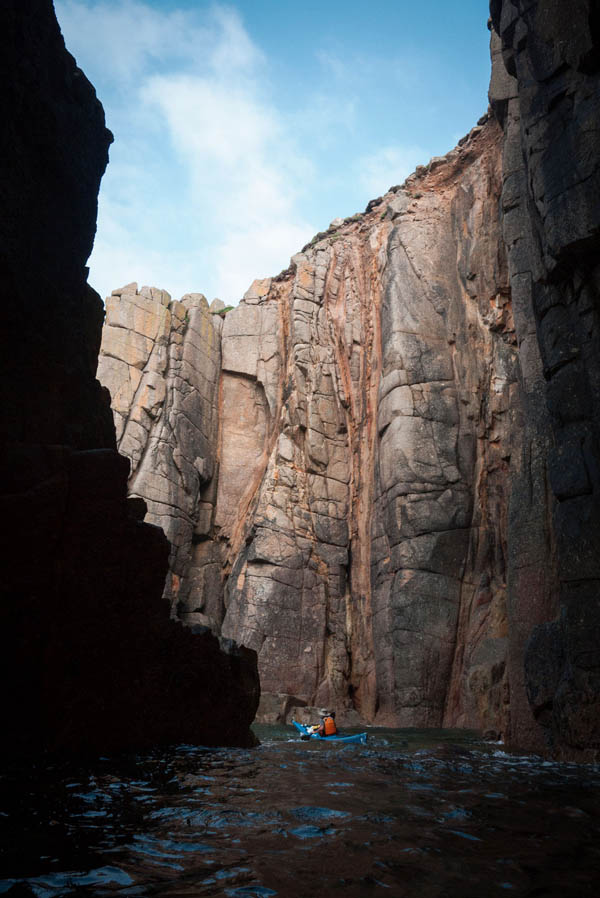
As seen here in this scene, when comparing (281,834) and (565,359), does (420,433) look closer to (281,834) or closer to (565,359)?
(565,359)

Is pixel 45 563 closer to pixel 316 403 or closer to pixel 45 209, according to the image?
pixel 45 209

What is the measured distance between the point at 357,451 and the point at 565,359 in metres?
18.2

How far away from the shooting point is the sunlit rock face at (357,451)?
23.7 metres

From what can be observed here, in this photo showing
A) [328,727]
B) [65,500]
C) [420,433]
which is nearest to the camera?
[65,500]

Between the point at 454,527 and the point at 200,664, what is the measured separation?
17.7m

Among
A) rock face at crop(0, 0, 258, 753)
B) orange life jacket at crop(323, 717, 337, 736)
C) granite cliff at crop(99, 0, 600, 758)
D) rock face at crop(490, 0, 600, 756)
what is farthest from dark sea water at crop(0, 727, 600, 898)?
orange life jacket at crop(323, 717, 337, 736)

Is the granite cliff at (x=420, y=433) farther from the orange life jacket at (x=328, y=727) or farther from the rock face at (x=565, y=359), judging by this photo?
the orange life jacket at (x=328, y=727)

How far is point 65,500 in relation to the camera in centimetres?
648

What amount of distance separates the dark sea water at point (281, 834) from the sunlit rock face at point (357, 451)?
13.0m

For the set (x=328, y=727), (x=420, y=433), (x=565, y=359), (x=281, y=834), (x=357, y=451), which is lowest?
(x=328, y=727)

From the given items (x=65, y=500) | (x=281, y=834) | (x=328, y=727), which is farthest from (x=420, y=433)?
(x=281, y=834)

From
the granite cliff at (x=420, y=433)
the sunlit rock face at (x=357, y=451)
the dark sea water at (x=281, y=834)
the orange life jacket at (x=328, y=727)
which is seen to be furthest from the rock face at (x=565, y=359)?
the dark sea water at (x=281, y=834)

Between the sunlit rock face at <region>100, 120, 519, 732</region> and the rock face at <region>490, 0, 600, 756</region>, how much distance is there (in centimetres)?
461

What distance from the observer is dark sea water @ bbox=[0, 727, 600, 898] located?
114 inches
